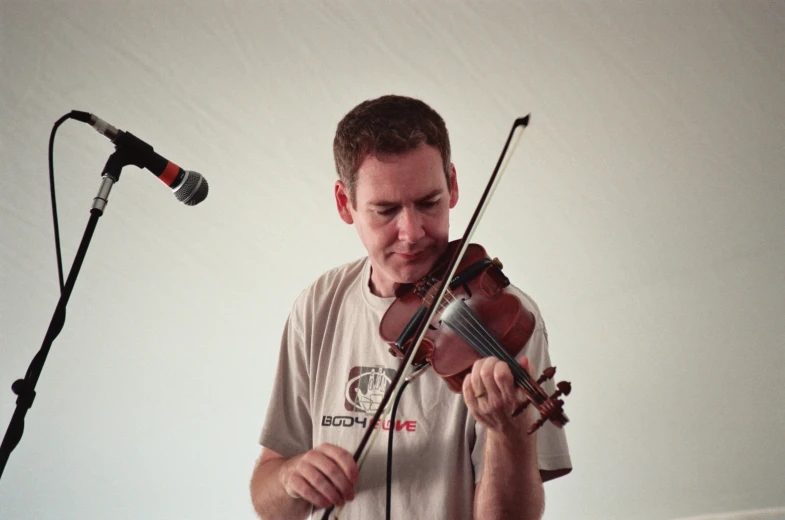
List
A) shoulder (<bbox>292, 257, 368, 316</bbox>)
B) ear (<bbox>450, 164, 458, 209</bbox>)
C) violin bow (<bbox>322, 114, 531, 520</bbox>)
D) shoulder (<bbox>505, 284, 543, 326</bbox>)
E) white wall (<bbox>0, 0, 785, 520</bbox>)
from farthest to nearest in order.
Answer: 1. white wall (<bbox>0, 0, 785, 520</bbox>)
2. shoulder (<bbox>292, 257, 368, 316</bbox>)
3. ear (<bbox>450, 164, 458, 209</bbox>)
4. shoulder (<bbox>505, 284, 543, 326</bbox>)
5. violin bow (<bbox>322, 114, 531, 520</bbox>)

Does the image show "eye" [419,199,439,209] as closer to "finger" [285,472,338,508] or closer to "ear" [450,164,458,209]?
"ear" [450,164,458,209]

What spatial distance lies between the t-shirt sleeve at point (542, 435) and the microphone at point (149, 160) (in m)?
0.57

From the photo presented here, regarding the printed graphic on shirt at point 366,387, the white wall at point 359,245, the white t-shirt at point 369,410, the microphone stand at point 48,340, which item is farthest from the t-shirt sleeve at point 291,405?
the white wall at point 359,245

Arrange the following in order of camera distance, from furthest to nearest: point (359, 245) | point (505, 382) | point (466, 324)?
1. point (359, 245)
2. point (466, 324)
3. point (505, 382)

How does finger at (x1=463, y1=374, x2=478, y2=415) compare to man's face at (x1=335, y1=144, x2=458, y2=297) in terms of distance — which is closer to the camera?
finger at (x1=463, y1=374, x2=478, y2=415)

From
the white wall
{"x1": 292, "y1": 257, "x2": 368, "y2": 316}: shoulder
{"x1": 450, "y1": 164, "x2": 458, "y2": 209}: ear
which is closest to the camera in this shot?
{"x1": 450, "y1": 164, "x2": 458, "y2": 209}: ear

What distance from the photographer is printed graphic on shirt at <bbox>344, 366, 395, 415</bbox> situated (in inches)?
53.0

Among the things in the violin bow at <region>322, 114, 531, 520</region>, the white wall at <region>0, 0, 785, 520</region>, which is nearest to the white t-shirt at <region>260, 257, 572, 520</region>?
the violin bow at <region>322, 114, 531, 520</region>

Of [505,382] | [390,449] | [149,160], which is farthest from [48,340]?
[505,382]

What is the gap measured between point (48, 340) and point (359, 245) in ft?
4.50

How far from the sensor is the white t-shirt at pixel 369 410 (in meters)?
1.27

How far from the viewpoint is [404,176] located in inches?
51.3

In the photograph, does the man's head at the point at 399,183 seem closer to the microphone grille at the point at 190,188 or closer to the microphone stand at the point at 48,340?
the microphone grille at the point at 190,188

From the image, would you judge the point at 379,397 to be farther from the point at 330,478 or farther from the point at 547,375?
the point at 547,375
